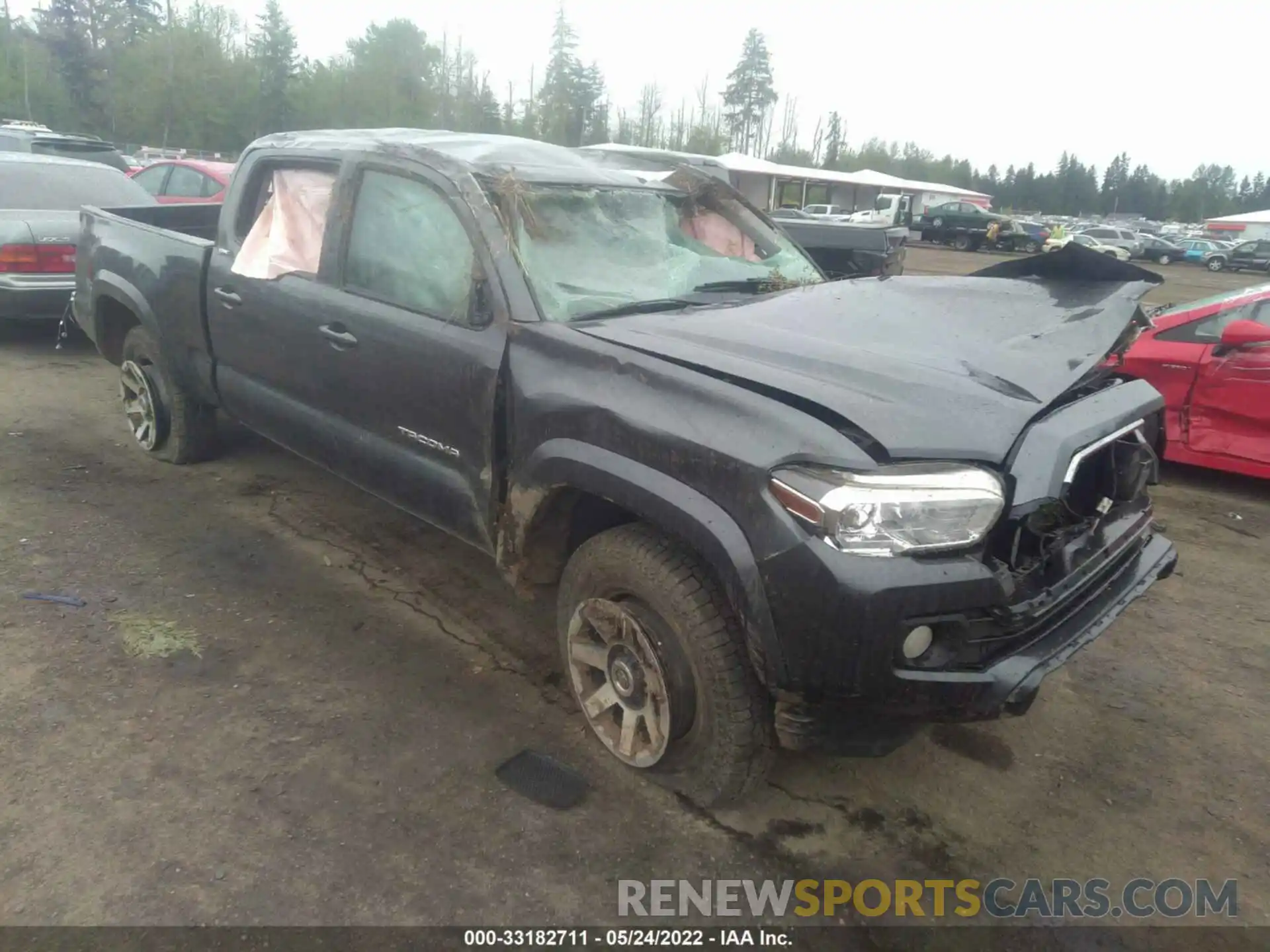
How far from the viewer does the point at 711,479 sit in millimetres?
2383

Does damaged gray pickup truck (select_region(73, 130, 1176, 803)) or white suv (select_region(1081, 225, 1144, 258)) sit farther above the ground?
white suv (select_region(1081, 225, 1144, 258))

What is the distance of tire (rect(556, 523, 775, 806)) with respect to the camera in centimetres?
250

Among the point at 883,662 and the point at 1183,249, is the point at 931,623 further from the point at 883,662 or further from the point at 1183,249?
the point at 1183,249

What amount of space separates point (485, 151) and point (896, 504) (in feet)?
7.37

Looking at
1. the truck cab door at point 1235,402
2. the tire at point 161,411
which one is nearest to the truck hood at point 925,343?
the truck cab door at point 1235,402

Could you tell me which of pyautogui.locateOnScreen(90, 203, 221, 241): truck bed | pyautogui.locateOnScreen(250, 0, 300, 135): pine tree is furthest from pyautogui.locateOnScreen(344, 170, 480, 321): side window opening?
pyautogui.locateOnScreen(250, 0, 300, 135): pine tree

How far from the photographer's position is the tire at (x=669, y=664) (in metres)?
2.50

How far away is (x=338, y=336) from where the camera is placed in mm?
3584

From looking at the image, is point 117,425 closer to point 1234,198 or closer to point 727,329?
Answer: point 727,329

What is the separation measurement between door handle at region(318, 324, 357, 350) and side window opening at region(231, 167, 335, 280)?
1.04ft

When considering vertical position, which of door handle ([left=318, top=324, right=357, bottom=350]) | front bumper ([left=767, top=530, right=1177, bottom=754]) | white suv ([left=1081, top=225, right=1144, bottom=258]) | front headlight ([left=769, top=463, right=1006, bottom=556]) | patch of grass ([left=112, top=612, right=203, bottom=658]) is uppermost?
white suv ([left=1081, top=225, right=1144, bottom=258])

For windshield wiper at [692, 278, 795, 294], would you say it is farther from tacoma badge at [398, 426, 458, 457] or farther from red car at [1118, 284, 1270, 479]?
red car at [1118, 284, 1270, 479]

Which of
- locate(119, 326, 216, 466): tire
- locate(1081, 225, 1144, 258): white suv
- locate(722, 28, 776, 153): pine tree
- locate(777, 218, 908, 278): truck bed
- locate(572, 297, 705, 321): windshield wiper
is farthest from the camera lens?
locate(722, 28, 776, 153): pine tree

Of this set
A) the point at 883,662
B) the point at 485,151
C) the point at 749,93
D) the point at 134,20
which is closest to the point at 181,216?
the point at 485,151
